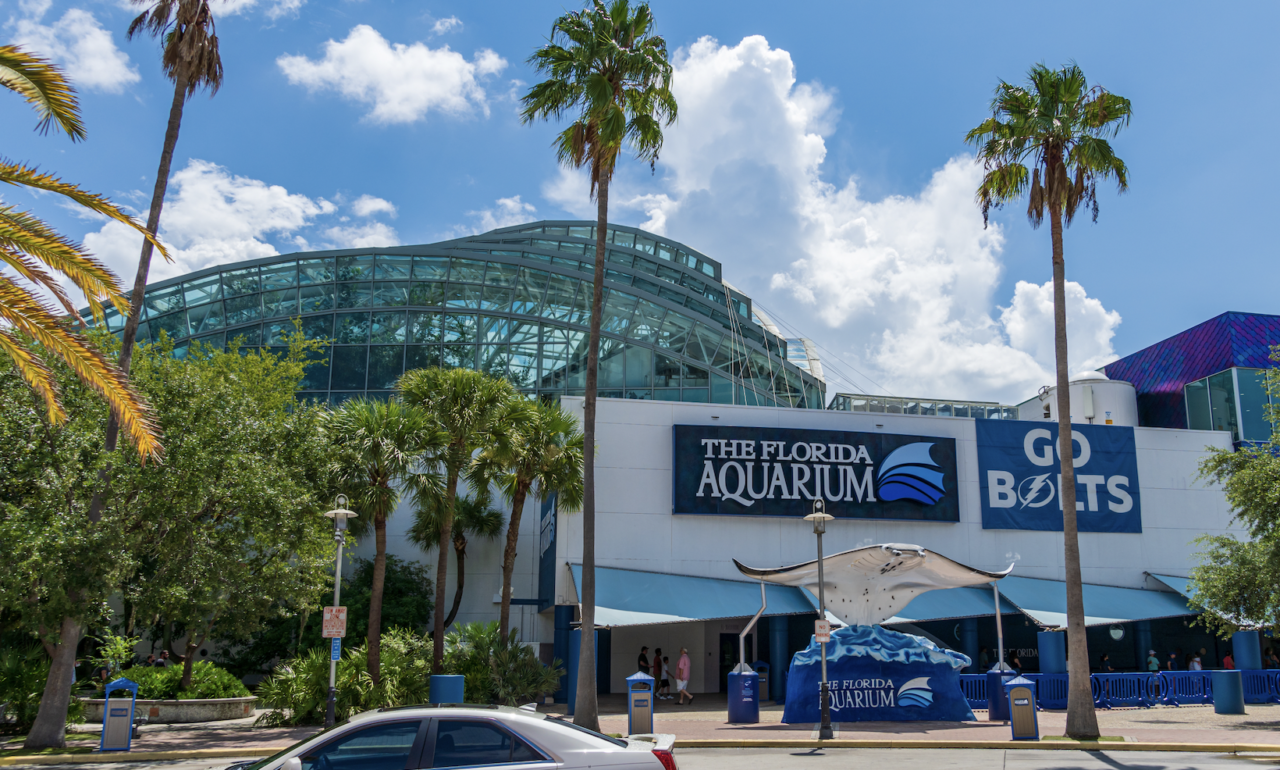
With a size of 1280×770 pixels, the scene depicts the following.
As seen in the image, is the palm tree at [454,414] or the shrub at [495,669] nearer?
the shrub at [495,669]

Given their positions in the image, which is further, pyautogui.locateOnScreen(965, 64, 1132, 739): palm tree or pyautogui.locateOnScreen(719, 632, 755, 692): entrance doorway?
pyautogui.locateOnScreen(719, 632, 755, 692): entrance doorway

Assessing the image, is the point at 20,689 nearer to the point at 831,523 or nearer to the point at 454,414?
the point at 454,414

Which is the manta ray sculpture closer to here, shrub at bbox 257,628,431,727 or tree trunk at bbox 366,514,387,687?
shrub at bbox 257,628,431,727

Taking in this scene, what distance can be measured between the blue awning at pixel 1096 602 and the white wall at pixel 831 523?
723 millimetres

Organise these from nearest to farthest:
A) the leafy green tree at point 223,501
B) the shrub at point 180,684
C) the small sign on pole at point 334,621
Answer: the small sign on pole at point 334,621 → the leafy green tree at point 223,501 → the shrub at point 180,684

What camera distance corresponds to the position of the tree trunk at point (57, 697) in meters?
16.2

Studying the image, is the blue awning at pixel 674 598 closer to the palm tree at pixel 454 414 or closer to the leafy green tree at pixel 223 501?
the palm tree at pixel 454 414

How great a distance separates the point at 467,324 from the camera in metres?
40.4

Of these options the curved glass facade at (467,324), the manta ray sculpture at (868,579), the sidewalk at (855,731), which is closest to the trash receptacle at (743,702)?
the sidewalk at (855,731)

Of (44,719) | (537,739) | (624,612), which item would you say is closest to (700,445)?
(624,612)

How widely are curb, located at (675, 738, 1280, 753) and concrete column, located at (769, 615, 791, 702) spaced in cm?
964

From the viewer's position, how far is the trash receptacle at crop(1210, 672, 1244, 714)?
2150cm

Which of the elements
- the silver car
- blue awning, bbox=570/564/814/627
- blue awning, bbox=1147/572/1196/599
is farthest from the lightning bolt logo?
the silver car

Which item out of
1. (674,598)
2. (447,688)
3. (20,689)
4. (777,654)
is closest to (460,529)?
(674,598)
